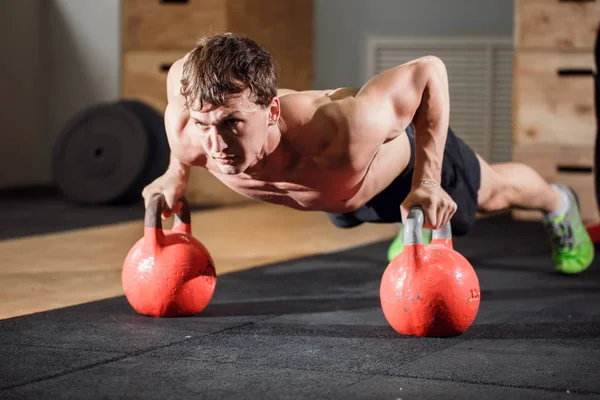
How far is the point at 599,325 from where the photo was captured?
2.14m

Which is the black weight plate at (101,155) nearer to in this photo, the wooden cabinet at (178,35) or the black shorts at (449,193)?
the wooden cabinet at (178,35)

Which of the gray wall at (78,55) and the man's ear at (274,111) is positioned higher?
the man's ear at (274,111)

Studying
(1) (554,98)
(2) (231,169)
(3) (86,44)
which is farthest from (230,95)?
(3) (86,44)

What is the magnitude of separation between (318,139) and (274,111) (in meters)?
0.12

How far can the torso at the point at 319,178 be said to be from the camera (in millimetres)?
2014

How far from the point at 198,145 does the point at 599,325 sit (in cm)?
95

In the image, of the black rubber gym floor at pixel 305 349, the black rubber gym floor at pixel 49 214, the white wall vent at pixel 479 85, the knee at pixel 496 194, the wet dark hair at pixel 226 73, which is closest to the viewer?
the black rubber gym floor at pixel 305 349

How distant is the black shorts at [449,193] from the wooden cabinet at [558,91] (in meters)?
1.78

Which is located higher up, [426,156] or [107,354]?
[426,156]

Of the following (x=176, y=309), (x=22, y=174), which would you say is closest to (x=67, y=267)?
(x=176, y=309)

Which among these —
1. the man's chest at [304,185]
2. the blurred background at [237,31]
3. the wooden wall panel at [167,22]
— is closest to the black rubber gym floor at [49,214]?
the blurred background at [237,31]

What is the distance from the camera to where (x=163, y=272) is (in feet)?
6.94

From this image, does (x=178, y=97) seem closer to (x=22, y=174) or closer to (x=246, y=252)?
(x=246, y=252)

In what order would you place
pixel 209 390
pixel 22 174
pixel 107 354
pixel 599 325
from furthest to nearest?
pixel 22 174
pixel 599 325
pixel 107 354
pixel 209 390
